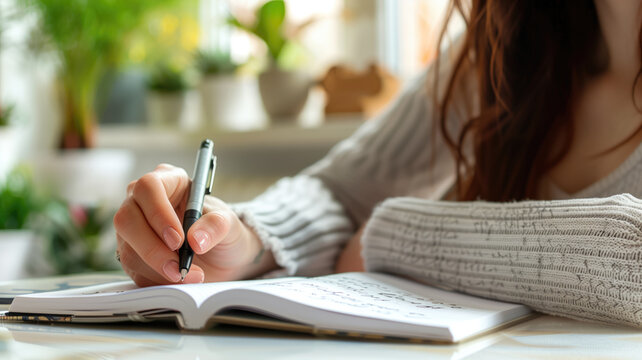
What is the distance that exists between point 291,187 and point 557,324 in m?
0.48

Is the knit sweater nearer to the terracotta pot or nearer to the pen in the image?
the pen

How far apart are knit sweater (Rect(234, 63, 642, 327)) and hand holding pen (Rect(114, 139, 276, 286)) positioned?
0.25 feet

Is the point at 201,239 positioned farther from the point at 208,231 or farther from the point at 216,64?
the point at 216,64

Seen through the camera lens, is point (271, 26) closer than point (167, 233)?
No

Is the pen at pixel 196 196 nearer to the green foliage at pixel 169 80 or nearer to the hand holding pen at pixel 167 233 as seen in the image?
the hand holding pen at pixel 167 233

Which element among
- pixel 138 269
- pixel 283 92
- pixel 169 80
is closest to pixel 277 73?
pixel 283 92

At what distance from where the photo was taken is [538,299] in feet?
1.79

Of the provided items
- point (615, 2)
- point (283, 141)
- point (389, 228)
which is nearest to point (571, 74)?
point (615, 2)

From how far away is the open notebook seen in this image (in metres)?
0.43

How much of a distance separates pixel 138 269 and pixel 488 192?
17.1 inches

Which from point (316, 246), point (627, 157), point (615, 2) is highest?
point (615, 2)

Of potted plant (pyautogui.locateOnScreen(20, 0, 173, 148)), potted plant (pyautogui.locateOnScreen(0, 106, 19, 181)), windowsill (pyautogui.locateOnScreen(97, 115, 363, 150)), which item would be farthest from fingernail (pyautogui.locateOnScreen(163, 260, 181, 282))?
potted plant (pyautogui.locateOnScreen(20, 0, 173, 148))

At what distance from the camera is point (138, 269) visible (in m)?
0.62

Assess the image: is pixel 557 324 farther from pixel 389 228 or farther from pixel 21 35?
pixel 21 35
